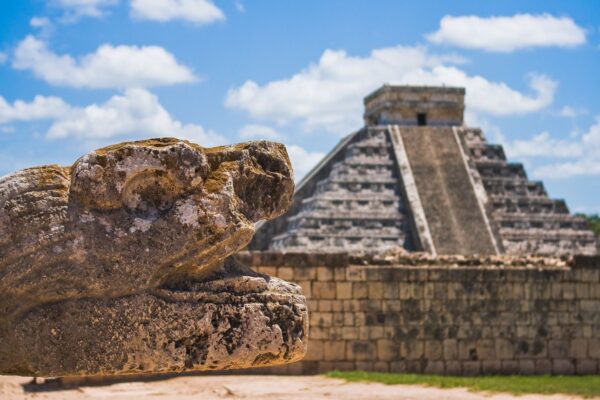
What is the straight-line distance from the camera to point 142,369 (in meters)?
4.78

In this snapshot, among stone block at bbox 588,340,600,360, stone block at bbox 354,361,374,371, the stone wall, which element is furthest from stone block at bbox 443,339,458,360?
stone block at bbox 588,340,600,360

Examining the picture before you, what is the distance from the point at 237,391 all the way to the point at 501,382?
15.1ft

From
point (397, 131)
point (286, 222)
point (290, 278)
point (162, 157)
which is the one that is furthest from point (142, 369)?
point (397, 131)

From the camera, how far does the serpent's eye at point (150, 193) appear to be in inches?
191

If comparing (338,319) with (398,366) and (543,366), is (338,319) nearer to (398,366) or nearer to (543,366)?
(398,366)

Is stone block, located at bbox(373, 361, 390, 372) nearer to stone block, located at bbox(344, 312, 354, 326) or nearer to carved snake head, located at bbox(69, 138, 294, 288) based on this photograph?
stone block, located at bbox(344, 312, 354, 326)

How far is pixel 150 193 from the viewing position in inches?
193

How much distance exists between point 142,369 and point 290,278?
1389 centimetres

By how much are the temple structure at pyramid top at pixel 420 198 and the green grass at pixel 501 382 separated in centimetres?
→ 1101

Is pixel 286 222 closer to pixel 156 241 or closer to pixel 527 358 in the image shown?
pixel 527 358

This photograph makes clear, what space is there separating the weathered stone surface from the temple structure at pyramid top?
78.7ft

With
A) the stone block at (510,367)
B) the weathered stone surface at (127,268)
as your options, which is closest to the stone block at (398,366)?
the stone block at (510,367)

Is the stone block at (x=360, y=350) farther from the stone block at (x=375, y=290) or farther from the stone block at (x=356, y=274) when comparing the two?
the stone block at (x=356, y=274)

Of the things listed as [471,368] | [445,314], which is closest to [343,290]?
[445,314]
